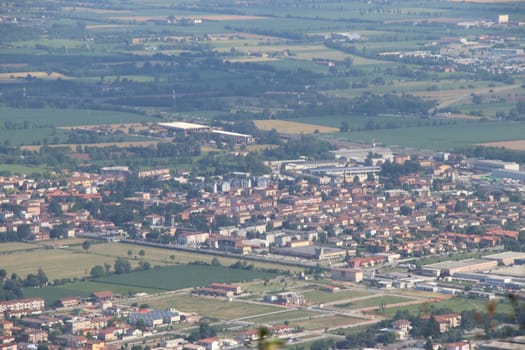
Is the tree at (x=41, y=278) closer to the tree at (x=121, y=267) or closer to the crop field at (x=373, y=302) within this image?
the tree at (x=121, y=267)

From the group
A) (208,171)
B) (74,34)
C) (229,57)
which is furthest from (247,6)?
(208,171)

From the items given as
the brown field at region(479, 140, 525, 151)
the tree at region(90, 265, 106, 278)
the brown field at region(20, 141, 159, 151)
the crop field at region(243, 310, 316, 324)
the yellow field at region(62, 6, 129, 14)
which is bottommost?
the yellow field at region(62, 6, 129, 14)

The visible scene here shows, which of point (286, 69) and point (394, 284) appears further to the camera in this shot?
point (286, 69)

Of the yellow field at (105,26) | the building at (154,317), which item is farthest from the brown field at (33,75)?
the building at (154,317)

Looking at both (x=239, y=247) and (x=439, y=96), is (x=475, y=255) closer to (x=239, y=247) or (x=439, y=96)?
(x=239, y=247)

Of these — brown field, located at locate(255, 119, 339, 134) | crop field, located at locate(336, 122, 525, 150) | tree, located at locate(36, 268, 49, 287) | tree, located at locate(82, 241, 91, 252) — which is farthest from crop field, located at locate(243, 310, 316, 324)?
brown field, located at locate(255, 119, 339, 134)

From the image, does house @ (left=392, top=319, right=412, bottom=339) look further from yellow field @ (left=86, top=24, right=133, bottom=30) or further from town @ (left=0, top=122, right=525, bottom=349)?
yellow field @ (left=86, top=24, right=133, bottom=30)
